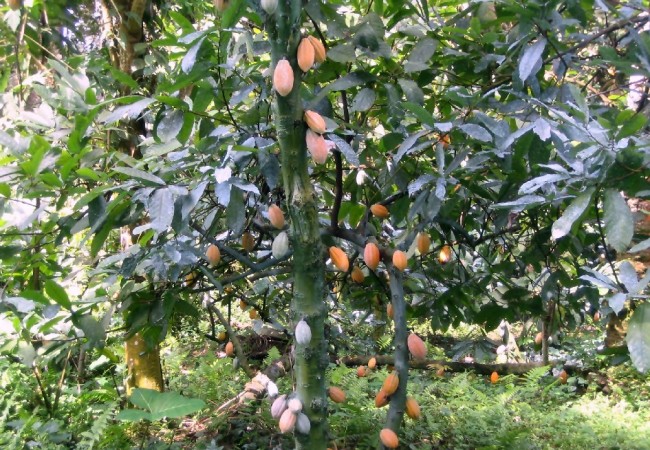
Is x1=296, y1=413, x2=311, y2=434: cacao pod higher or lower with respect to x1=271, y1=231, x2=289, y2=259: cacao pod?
lower

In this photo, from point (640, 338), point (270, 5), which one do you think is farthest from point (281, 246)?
point (640, 338)

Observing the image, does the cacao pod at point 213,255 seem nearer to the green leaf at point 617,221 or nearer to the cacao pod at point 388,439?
the cacao pod at point 388,439

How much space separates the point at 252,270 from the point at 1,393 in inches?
99.4

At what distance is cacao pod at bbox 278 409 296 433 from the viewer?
1195mm

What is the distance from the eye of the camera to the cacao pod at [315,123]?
3.68 ft

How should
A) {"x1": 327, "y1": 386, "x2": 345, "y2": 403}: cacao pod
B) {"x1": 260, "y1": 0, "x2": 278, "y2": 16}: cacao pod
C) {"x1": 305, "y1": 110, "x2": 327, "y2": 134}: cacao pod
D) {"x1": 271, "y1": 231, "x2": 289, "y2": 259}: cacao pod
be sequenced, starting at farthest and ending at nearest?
{"x1": 327, "y1": 386, "x2": 345, "y2": 403}: cacao pod
{"x1": 271, "y1": 231, "x2": 289, "y2": 259}: cacao pod
{"x1": 305, "y1": 110, "x2": 327, "y2": 134}: cacao pod
{"x1": 260, "y1": 0, "x2": 278, "y2": 16}: cacao pod

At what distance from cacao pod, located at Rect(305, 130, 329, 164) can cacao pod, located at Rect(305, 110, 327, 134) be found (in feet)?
0.04

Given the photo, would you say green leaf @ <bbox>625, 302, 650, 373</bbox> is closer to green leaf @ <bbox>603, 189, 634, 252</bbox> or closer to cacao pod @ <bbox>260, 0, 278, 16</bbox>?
green leaf @ <bbox>603, 189, 634, 252</bbox>

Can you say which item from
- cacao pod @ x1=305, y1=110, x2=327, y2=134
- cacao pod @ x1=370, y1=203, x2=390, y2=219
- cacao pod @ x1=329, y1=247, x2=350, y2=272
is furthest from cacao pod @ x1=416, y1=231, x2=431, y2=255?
cacao pod @ x1=305, y1=110, x2=327, y2=134

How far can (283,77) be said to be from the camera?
1076 mm

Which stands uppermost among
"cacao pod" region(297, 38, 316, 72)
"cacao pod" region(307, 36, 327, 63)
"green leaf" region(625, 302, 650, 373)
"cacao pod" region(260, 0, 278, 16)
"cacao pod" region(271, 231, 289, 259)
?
"cacao pod" region(260, 0, 278, 16)

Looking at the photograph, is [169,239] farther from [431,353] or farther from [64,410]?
[431,353]

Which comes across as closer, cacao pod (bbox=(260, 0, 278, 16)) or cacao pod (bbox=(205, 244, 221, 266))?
cacao pod (bbox=(260, 0, 278, 16))

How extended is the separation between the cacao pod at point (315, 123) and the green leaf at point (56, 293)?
779 millimetres
